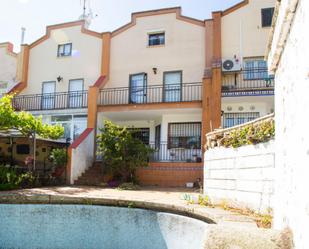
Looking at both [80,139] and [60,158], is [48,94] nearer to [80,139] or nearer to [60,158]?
[80,139]

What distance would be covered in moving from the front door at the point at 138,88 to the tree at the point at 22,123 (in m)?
5.56

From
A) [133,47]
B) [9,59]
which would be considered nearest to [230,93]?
[133,47]

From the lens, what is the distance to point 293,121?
11.7 ft

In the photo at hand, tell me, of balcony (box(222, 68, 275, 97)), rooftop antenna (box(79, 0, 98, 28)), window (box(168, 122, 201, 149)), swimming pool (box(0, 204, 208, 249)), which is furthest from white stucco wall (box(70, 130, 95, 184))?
rooftop antenna (box(79, 0, 98, 28))

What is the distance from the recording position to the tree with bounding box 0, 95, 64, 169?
1298 centimetres

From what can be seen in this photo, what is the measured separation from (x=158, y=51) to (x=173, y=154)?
6.53m

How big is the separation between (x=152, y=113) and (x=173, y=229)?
37.5 ft

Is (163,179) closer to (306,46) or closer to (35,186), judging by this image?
(35,186)

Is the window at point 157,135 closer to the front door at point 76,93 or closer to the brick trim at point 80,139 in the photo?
the brick trim at point 80,139

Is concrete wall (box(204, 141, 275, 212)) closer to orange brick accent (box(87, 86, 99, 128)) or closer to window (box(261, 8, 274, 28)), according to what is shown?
orange brick accent (box(87, 86, 99, 128))

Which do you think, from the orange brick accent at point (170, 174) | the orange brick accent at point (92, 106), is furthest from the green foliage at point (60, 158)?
the orange brick accent at point (170, 174)

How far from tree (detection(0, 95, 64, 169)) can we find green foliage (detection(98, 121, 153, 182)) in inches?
97.0

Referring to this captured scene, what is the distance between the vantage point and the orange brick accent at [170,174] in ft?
52.2

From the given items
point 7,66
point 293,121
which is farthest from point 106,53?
point 293,121
